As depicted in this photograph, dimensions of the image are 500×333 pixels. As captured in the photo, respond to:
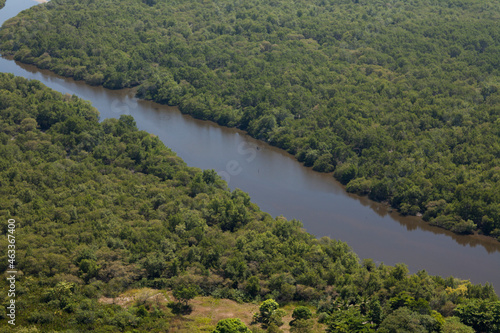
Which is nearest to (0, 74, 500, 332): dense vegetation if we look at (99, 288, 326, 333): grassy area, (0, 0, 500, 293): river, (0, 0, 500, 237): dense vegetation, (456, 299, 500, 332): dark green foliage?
(456, 299, 500, 332): dark green foliage

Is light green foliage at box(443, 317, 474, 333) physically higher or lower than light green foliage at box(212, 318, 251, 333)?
higher

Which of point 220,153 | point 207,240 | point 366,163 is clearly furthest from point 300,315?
point 220,153

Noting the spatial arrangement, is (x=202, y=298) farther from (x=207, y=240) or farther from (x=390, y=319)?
(x=390, y=319)

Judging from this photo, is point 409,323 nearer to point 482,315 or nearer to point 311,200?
point 482,315

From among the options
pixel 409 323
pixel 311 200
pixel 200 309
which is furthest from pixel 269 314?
pixel 311 200

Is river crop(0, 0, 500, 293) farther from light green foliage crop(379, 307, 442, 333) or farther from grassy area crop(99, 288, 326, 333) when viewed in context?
grassy area crop(99, 288, 326, 333)

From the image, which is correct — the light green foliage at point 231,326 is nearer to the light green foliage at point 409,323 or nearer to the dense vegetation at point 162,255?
the dense vegetation at point 162,255
